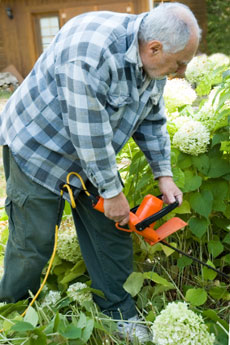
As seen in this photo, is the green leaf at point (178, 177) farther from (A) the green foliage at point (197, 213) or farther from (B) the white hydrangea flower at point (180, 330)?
(B) the white hydrangea flower at point (180, 330)

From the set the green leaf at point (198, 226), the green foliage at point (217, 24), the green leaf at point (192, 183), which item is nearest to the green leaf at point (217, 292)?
the green leaf at point (198, 226)

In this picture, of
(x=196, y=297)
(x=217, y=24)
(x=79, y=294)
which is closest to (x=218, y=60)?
(x=196, y=297)

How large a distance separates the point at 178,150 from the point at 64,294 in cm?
88

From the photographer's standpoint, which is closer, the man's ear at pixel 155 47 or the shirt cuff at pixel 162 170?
the man's ear at pixel 155 47

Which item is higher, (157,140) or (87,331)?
(157,140)

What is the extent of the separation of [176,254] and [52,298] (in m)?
0.63

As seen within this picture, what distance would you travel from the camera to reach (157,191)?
194cm

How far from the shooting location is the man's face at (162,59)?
1378mm

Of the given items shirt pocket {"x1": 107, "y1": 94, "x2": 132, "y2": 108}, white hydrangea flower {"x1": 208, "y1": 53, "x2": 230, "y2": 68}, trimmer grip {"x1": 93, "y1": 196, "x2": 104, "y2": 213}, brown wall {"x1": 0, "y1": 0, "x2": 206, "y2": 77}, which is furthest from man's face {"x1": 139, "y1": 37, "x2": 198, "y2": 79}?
brown wall {"x1": 0, "y1": 0, "x2": 206, "y2": 77}

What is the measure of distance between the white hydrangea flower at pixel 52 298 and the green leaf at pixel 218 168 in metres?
0.87

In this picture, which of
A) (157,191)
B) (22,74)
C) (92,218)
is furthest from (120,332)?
(22,74)

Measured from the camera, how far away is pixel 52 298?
73.8 inches

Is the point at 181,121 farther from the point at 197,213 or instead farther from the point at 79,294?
the point at 79,294

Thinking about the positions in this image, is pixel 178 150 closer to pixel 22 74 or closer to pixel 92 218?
pixel 92 218
